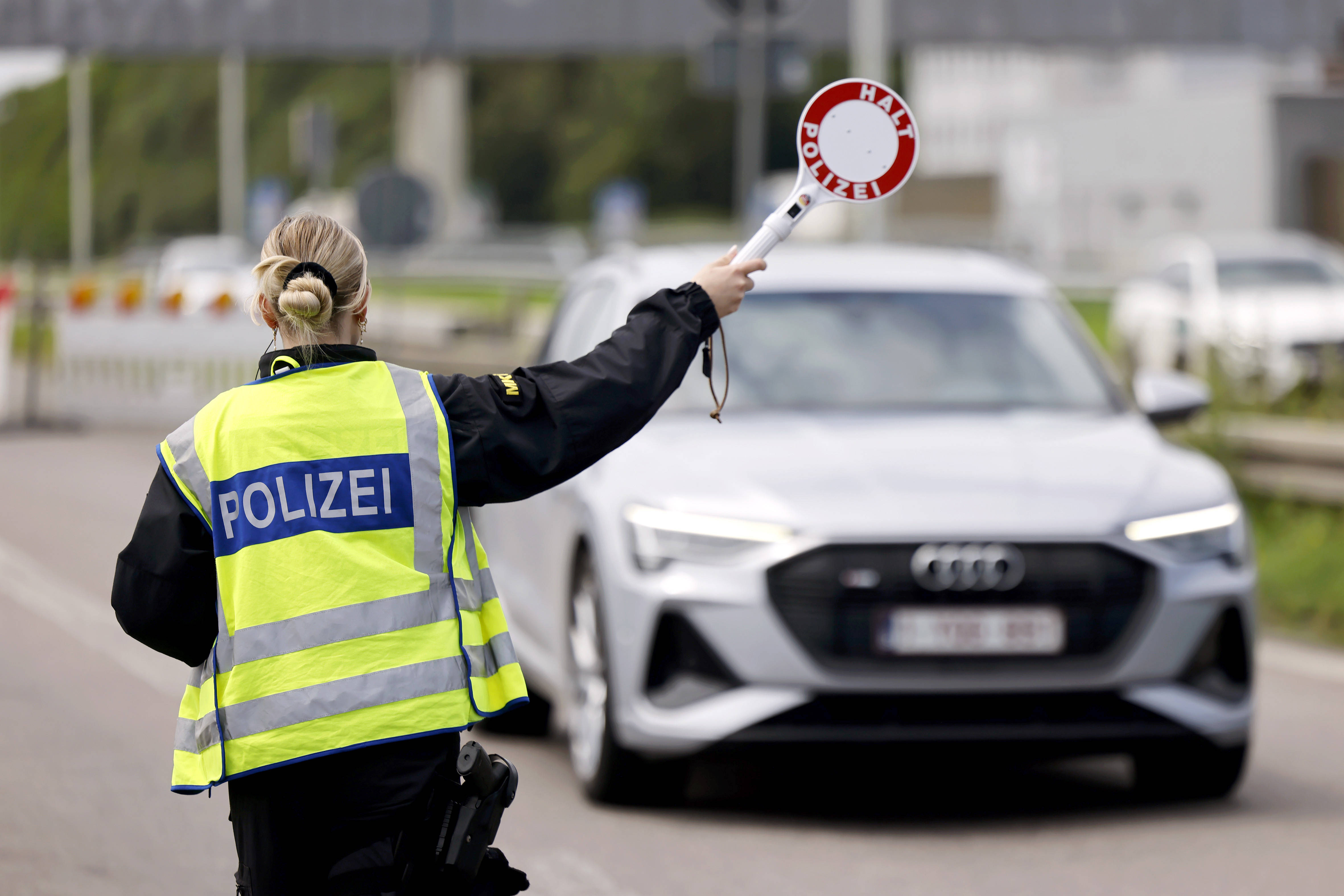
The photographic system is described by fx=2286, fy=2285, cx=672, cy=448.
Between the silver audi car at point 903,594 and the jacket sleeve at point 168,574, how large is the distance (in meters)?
2.82

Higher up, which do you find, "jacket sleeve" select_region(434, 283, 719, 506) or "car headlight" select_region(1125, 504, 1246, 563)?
"jacket sleeve" select_region(434, 283, 719, 506)

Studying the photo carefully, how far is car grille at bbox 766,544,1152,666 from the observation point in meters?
5.99

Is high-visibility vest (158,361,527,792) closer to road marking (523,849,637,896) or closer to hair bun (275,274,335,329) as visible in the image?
hair bun (275,274,335,329)

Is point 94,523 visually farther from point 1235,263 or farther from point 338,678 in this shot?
point 1235,263

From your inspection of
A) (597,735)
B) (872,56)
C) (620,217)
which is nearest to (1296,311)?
(872,56)

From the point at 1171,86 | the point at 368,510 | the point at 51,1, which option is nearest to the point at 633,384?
the point at 368,510

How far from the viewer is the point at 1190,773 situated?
21.4 ft

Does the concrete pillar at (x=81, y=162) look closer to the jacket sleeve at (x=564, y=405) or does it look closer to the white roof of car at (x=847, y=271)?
the white roof of car at (x=847, y=271)

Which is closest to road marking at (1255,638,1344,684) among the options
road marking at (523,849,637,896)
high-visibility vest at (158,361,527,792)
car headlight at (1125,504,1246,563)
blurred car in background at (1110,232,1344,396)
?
car headlight at (1125,504,1246,563)

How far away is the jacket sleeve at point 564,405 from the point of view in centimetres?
337

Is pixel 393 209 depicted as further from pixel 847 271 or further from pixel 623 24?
pixel 623 24

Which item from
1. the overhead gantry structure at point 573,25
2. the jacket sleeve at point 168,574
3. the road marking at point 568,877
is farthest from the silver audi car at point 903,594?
the overhead gantry structure at point 573,25

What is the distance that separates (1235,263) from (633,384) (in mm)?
22192

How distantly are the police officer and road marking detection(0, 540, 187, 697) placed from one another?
510 centimetres
